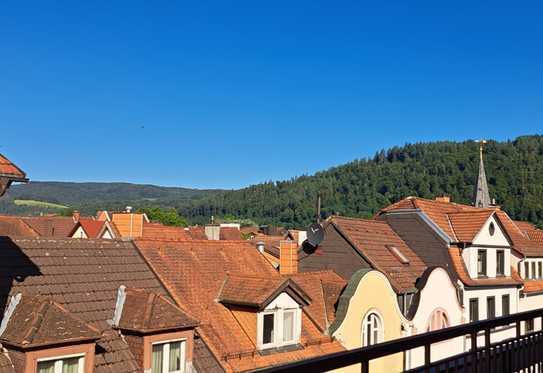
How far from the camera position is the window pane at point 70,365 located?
11.3 m

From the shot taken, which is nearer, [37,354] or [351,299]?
[37,354]

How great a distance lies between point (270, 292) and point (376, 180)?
7001 inches

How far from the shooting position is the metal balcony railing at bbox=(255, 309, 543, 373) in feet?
10.7

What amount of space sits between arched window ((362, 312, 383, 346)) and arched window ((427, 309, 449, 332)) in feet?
12.8

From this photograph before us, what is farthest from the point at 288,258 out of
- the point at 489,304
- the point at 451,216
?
the point at 489,304

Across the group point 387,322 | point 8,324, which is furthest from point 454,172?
point 8,324

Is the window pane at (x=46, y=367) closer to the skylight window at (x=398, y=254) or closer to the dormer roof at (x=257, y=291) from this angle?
the dormer roof at (x=257, y=291)

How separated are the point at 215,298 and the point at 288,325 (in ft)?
7.48

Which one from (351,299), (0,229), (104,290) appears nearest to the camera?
(104,290)

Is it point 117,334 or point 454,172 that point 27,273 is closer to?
point 117,334

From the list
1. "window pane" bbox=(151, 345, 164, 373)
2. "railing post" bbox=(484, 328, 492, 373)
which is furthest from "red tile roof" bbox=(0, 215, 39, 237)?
"railing post" bbox=(484, 328, 492, 373)

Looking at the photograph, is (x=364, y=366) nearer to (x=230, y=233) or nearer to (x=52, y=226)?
(x=52, y=226)

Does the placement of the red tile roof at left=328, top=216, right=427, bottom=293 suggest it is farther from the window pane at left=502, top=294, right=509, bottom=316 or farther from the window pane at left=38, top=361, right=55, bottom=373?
the window pane at left=38, top=361, right=55, bottom=373

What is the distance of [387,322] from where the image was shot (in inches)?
837
